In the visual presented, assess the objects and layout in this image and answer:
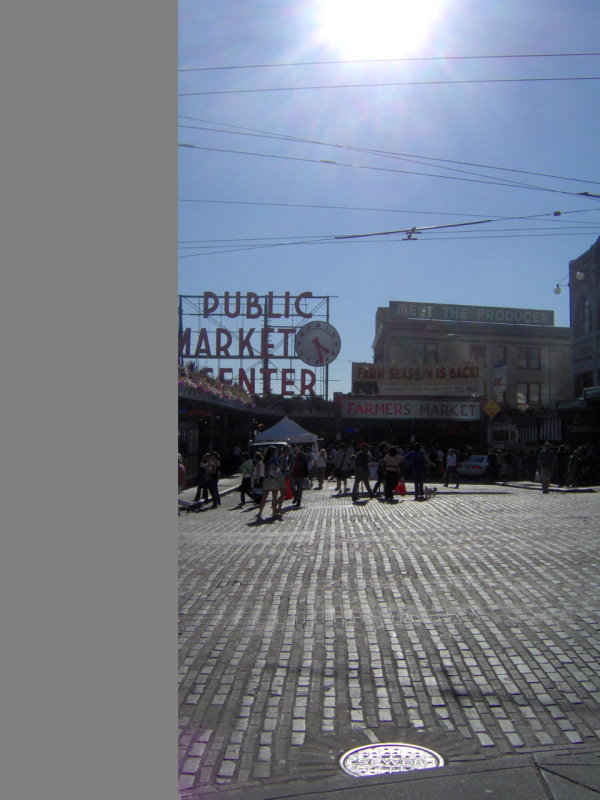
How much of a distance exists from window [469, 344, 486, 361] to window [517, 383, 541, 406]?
355cm

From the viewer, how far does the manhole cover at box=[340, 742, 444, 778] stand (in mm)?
4141

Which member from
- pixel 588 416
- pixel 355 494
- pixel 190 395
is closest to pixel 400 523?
pixel 355 494

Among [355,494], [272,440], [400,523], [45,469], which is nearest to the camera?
[45,469]

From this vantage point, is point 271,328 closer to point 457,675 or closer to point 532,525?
point 532,525

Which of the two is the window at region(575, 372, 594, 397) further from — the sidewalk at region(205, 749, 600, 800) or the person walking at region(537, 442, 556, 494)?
the sidewalk at region(205, 749, 600, 800)

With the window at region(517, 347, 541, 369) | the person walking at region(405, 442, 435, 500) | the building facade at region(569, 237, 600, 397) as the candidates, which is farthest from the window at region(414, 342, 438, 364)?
the person walking at region(405, 442, 435, 500)

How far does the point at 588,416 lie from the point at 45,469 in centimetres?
3085

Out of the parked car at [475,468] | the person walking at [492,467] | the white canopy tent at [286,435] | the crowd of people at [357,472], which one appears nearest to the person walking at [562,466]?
the crowd of people at [357,472]

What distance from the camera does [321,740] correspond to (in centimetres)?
454

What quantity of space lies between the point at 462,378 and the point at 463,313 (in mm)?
18239

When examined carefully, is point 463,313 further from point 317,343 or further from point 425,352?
point 317,343

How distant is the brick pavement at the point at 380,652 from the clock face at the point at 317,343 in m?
31.2

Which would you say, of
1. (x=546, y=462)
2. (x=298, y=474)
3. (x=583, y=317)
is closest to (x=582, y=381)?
(x=583, y=317)

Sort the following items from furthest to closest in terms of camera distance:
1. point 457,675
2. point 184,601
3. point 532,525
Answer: point 532,525 → point 184,601 → point 457,675
